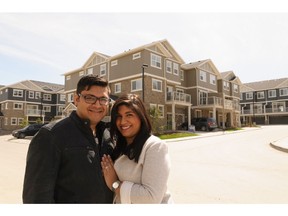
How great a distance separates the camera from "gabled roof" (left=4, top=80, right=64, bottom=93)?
48.9 meters

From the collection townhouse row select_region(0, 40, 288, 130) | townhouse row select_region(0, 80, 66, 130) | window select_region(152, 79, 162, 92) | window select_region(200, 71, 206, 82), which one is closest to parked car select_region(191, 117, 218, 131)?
townhouse row select_region(0, 40, 288, 130)

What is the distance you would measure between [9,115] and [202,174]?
157ft

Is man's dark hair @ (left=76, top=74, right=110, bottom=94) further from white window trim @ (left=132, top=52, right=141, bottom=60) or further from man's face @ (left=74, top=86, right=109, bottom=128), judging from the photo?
white window trim @ (left=132, top=52, right=141, bottom=60)

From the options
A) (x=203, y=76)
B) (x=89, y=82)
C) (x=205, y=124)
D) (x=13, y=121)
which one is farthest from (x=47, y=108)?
(x=89, y=82)

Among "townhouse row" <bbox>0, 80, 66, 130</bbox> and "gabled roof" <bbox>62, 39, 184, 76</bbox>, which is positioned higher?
"gabled roof" <bbox>62, 39, 184, 76</bbox>

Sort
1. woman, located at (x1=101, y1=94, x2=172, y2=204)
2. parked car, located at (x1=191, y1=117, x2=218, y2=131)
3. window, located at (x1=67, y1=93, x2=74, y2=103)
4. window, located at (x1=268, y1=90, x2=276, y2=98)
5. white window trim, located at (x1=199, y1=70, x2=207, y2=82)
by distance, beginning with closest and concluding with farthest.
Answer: woman, located at (x1=101, y1=94, x2=172, y2=204) → parked car, located at (x1=191, y1=117, x2=218, y2=131) → white window trim, located at (x1=199, y1=70, x2=207, y2=82) → window, located at (x1=67, y1=93, x2=74, y2=103) → window, located at (x1=268, y1=90, x2=276, y2=98)

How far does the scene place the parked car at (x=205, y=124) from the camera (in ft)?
95.3

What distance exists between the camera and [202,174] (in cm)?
758

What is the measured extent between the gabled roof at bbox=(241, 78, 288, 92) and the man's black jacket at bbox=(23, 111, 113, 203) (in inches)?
2446

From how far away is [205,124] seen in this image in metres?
29.4

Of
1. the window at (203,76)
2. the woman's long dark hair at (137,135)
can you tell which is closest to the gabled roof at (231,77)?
the window at (203,76)

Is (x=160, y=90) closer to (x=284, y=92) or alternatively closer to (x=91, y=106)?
(x=91, y=106)

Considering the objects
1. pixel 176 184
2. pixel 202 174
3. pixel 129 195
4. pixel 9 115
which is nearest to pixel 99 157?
pixel 129 195
